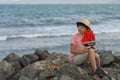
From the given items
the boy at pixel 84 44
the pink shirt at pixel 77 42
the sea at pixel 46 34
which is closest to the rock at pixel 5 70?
the boy at pixel 84 44

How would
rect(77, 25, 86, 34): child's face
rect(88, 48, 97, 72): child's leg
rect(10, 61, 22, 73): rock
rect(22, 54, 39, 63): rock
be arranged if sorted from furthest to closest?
rect(22, 54, 39, 63): rock, rect(10, 61, 22, 73): rock, rect(77, 25, 86, 34): child's face, rect(88, 48, 97, 72): child's leg

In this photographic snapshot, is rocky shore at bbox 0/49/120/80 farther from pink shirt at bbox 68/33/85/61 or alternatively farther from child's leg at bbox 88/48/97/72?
pink shirt at bbox 68/33/85/61

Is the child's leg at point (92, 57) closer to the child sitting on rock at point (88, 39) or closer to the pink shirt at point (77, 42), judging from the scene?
the child sitting on rock at point (88, 39)

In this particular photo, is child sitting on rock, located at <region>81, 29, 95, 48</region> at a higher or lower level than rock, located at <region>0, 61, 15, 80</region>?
higher

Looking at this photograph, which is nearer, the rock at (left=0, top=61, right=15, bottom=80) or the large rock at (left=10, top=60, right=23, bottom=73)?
the rock at (left=0, top=61, right=15, bottom=80)

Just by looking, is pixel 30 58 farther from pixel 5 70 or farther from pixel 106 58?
pixel 106 58

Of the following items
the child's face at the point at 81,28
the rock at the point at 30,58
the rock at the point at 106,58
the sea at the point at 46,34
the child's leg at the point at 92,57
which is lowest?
the sea at the point at 46,34

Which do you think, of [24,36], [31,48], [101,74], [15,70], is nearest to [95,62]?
[101,74]

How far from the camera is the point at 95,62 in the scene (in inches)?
328

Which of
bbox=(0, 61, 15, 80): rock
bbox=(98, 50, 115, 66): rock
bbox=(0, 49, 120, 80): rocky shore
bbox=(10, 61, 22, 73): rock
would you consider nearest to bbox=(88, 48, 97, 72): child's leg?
bbox=(0, 49, 120, 80): rocky shore

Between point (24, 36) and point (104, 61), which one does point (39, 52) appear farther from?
point (24, 36)

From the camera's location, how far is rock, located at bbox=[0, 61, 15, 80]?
963 centimetres

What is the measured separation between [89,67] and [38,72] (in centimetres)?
115

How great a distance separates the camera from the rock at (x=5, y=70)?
963cm
